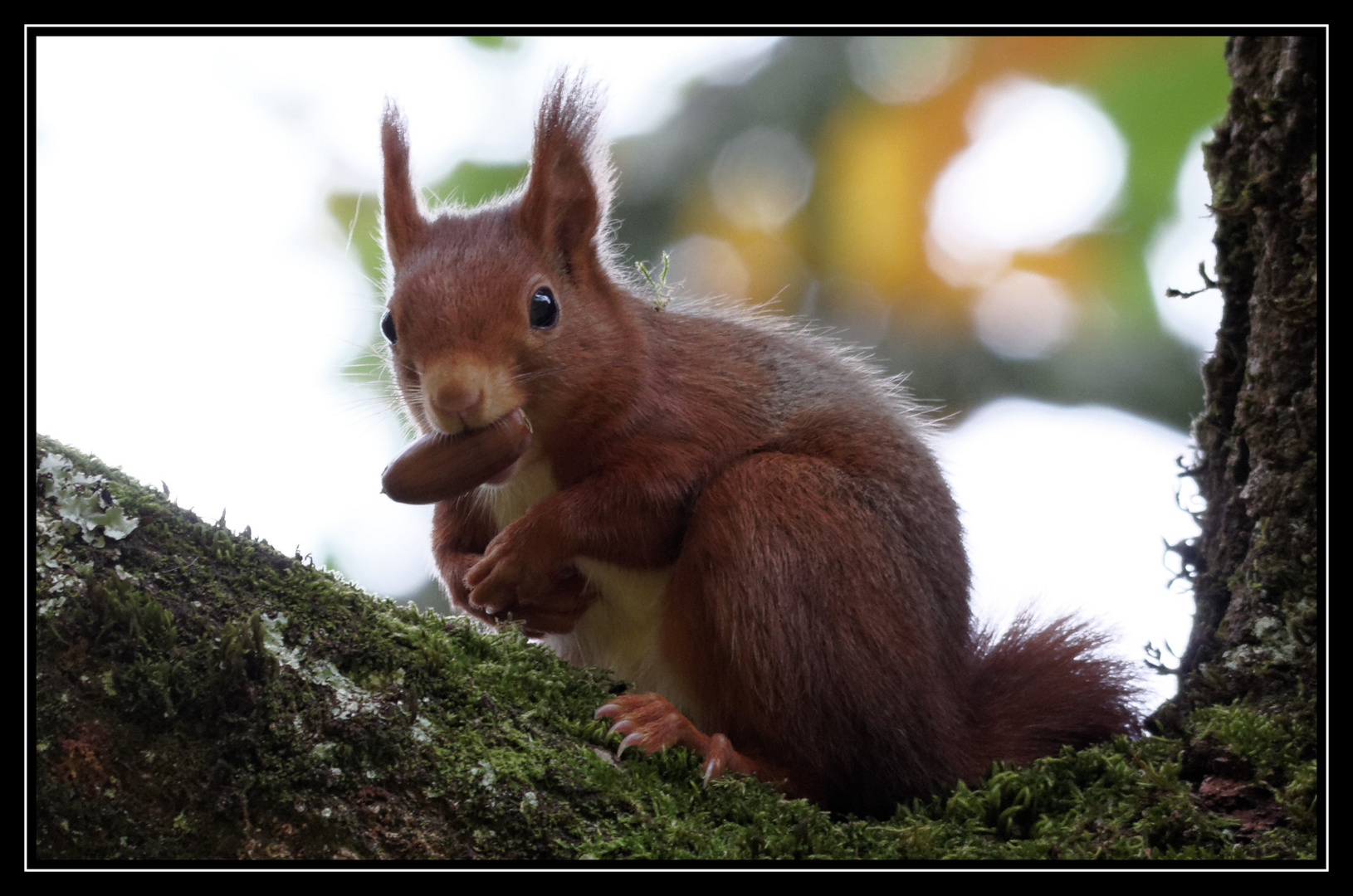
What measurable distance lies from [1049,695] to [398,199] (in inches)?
→ 77.2

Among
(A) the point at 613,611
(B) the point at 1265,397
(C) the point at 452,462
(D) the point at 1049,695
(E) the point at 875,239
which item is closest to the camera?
(C) the point at 452,462

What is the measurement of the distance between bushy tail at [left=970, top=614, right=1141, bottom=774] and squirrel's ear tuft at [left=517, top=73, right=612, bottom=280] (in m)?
1.42

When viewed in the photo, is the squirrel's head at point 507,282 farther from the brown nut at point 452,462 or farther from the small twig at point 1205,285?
the small twig at point 1205,285

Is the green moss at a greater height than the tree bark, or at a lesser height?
lesser

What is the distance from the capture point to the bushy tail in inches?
90.8

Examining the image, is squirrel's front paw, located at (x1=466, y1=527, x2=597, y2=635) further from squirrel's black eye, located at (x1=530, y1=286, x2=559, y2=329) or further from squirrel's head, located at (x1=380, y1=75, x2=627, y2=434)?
squirrel's black eye, located at (x1=530, y1=286, x2=559, y2=329)

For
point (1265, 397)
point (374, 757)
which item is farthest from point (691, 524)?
point (1265, 397)

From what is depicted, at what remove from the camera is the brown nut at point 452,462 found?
2072mm

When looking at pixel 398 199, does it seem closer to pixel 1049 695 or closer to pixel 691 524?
pixel 691 524

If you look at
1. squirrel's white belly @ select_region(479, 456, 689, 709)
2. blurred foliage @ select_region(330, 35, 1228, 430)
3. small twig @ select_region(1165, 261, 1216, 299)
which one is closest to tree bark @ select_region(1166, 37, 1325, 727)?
small twig @ select_region(1165, 261, 1216, 299)

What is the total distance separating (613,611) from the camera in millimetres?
2562

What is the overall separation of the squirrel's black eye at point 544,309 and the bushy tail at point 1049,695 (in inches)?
51.3

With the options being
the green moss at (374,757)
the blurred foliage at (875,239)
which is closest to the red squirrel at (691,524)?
the green moss at (374,757)

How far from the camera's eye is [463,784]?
1542 millimetres
